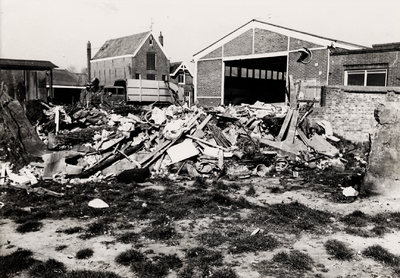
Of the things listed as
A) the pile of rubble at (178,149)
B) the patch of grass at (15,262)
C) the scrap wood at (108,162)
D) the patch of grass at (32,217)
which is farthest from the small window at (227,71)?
the patch of grass at (15,262)

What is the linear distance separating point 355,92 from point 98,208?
41.1 feet

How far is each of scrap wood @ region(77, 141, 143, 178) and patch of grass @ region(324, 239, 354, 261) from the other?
7.32 meters

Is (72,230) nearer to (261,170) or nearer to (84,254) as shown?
(84,254)

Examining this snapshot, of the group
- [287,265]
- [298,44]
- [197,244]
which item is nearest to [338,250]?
[287,265]

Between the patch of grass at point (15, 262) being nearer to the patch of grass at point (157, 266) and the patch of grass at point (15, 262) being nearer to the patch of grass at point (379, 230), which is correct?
the patch of grass at point (157, 266)

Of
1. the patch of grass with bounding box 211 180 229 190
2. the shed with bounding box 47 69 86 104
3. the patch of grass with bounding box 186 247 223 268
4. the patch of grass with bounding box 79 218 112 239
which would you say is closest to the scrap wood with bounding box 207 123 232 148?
the patch of grass with bounding box 211 180 229 190

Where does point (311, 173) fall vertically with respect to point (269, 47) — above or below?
below

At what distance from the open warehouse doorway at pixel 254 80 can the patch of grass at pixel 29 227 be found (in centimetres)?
2024

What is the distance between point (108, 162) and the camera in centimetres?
1070

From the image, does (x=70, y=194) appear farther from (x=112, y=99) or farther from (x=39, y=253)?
(x=112, y=99)

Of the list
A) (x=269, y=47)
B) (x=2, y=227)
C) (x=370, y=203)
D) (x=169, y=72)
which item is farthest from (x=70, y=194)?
(x=169, y=72)

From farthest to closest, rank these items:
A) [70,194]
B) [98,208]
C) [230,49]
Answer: [230,49]
[70,194]
[98,208]

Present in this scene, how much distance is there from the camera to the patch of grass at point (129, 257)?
187 inches

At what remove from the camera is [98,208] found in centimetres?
729
